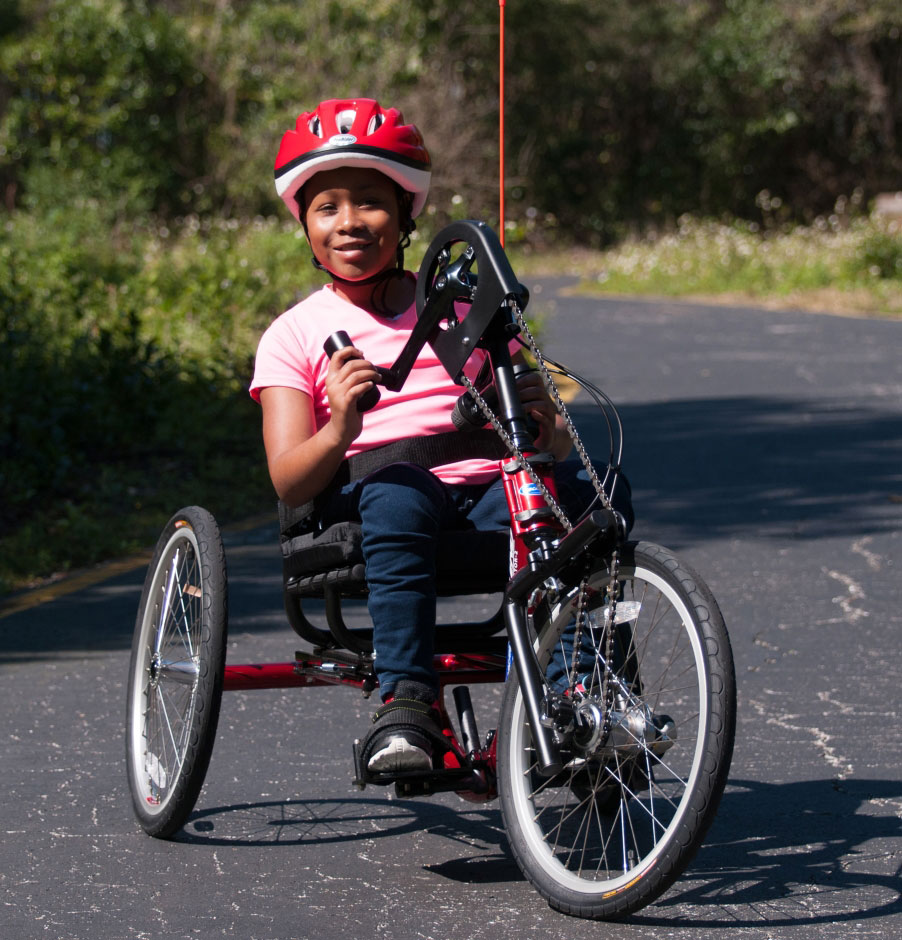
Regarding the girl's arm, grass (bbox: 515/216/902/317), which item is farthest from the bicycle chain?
grass (bbox: 515/216/902/317)

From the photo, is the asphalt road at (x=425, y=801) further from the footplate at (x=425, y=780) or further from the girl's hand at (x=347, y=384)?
the girl's hand at (x=347, y=384)

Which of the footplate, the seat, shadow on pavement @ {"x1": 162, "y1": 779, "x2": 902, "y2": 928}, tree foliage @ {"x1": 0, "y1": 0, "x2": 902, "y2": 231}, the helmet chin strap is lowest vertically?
shadow on pavement @ {"x1": 162, "y1": 779, "x2": 902, "y2": 928}

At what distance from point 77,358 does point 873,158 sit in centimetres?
2752

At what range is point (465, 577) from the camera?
3.44m

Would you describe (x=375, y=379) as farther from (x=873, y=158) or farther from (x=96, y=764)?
(x=873, y=158)

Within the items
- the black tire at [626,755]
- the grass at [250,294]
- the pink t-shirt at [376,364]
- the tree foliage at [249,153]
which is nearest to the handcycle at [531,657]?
the black tire at [626,755]

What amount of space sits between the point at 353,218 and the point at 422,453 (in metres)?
0.57

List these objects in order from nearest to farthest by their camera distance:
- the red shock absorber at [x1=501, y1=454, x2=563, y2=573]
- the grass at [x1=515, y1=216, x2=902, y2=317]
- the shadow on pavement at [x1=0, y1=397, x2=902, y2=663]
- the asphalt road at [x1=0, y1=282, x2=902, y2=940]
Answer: the red shock absorber at [x1=501, y1=454, x2=563, y2=573] → the asphalt road at [x1=0, y1=282, x2=902, y2=940] → the shadow on pavement at [x1=0, y1=397, x2=902, y2=663] → the grass at [x1=515, y1=216, x2=902, y2=317]

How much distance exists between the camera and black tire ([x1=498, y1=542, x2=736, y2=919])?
2855 mm

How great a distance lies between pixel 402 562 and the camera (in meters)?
3.26

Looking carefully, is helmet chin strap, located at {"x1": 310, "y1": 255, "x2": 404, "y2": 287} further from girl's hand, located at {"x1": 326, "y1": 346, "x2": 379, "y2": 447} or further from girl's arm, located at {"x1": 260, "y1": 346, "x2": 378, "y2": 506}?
girl's hand, located at {"x1": 326, "y1": 346, "x2": 379, "y2": 447}

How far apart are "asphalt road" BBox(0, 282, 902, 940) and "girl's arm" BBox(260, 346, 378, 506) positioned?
82 centimetres

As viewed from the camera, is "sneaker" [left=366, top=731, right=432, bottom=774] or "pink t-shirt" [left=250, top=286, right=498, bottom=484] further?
"pink t-shirt" [left=250, top=286, right=498, bottom=484]

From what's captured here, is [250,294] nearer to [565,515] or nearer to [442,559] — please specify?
[442,559]
